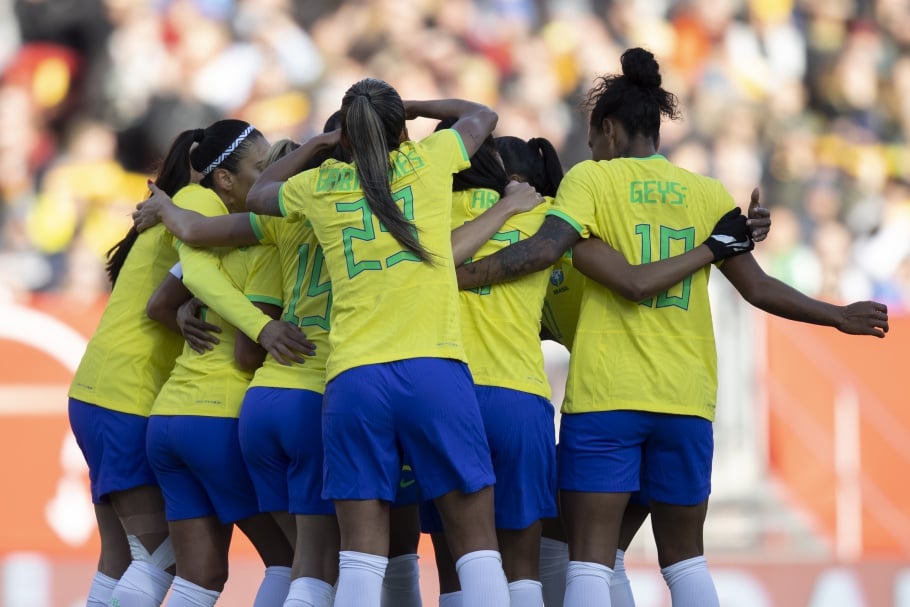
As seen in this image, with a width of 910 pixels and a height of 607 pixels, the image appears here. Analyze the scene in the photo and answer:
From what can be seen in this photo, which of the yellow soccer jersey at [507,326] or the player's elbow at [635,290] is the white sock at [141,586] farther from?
the player's elbow at [635,290]

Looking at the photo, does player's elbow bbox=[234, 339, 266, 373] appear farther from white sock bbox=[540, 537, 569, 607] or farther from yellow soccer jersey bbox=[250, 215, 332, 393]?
white sock bbox=[540, 537, 569, 607]

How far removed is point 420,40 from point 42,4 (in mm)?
3335

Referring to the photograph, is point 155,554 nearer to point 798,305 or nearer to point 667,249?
point 667,249

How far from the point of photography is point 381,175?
4.02m

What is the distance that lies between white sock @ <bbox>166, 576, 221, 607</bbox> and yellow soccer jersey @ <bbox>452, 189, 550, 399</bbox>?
130cm

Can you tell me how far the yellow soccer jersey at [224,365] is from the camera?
471 cm

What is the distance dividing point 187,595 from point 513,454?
1313 millimetres

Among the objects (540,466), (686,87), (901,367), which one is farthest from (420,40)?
(540,466)

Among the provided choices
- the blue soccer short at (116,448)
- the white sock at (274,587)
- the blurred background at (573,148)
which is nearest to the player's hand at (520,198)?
the white sock at (274,587)

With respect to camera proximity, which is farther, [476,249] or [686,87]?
[686,87]

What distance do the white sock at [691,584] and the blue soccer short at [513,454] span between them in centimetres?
56

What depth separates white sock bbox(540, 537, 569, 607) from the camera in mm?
4973

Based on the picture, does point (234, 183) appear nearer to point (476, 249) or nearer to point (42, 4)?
point (476, 249)

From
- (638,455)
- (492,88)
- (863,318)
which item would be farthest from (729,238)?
(492,88)
